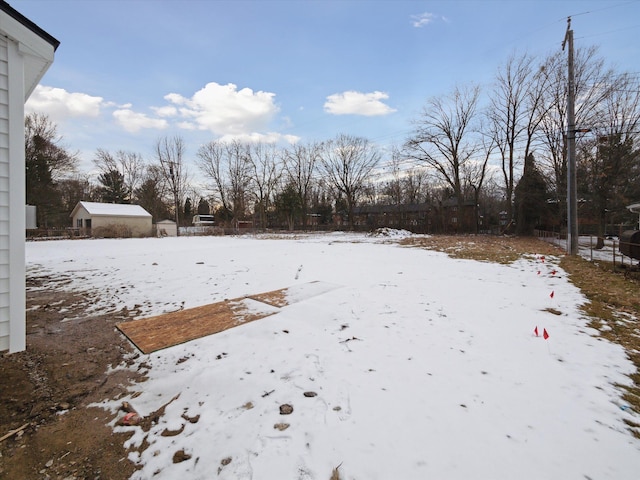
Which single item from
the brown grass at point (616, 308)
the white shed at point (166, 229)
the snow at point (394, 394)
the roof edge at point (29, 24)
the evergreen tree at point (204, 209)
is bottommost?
the snow at point (394, 394)

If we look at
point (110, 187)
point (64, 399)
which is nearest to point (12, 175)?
point (64, 399)

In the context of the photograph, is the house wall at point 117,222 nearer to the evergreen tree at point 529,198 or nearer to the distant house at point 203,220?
the distant house at point 203,220

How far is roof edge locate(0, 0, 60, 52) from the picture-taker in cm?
270

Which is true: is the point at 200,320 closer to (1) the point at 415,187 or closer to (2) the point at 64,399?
(2) the point at 64,399

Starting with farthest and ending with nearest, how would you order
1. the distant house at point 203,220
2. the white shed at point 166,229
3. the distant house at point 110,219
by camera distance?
1. the distant house at point 203,220
2. the white shed at point 166,229
3. the distant house at point 110,219

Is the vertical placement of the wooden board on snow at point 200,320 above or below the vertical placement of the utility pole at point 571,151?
below

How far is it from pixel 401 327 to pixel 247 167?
4227cm

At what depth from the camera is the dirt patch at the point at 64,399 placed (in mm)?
1838

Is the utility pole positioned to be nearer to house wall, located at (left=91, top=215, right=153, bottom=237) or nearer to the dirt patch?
the dirt patch

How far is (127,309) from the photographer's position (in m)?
4.94

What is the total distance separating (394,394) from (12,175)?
13.7 ft

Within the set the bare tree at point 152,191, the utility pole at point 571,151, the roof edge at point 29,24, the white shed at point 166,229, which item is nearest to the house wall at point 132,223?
the white shed at point 166,229

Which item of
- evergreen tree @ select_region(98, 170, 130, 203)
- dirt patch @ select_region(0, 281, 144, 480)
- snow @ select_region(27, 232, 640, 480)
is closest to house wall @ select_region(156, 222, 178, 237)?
evergreen tree @ select_region(98, 170, 130, 203)

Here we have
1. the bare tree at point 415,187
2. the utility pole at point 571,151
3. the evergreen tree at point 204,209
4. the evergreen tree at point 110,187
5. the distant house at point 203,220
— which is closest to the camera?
the utility pole at point 571,151
